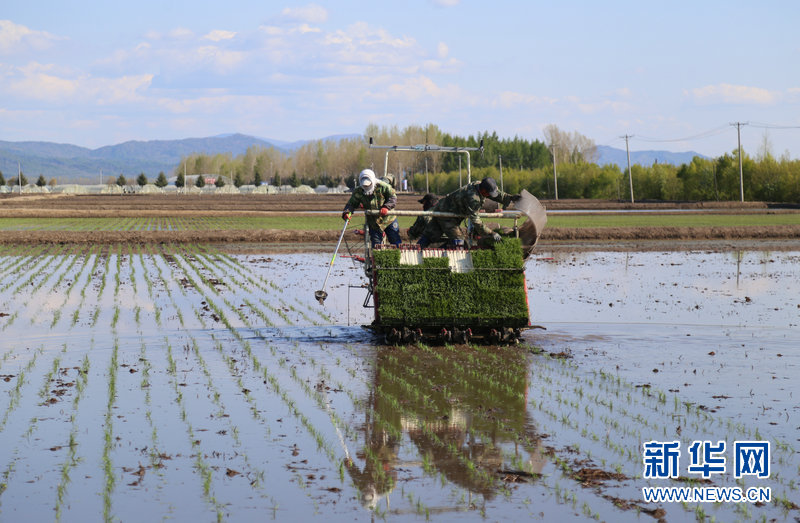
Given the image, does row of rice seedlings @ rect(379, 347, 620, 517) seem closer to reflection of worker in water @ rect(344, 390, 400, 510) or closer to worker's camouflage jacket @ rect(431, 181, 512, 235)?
reflection of worker in water @ rect(344, 390, 400, 510)

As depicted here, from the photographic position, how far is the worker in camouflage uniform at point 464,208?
481 inches

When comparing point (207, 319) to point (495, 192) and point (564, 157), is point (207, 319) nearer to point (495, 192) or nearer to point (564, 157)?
point (495, 192)

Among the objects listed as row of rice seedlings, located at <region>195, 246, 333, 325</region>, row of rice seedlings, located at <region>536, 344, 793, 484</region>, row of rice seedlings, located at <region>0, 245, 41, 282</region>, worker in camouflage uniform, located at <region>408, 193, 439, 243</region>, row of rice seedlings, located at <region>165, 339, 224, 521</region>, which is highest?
worker in camouflage uniform, located at <region>408, 193, 439, 243</region>

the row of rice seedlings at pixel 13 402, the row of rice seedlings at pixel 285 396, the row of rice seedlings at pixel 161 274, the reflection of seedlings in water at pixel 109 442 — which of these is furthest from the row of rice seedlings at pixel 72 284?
the reflection of seedlings in water at pixel 109 442

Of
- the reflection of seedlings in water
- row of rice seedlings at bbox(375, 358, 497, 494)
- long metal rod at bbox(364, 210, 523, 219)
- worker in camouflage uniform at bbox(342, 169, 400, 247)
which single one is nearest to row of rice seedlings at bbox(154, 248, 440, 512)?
row of rice seedlings at bbox(375, 358, 497, 494)

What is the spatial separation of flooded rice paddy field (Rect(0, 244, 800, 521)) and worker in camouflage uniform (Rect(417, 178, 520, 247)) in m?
1.63

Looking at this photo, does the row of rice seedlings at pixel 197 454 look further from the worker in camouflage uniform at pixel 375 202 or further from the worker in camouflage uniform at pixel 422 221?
the worker in camouflage uniform at pixel 422 221

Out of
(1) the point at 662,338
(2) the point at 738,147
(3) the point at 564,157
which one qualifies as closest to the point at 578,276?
(1) the point at 662,338

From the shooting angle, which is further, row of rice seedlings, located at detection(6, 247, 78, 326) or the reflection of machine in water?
row of rice seedlings, located at detection(6, 247, 78, 326)

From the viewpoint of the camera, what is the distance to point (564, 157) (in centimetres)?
17325

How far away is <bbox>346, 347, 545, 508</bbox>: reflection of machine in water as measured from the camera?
6.93 m

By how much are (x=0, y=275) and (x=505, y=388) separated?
53.9 feet

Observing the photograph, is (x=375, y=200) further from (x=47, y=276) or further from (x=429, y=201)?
(x=47, y=276)

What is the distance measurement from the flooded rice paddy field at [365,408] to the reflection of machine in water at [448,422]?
3 centimetres
